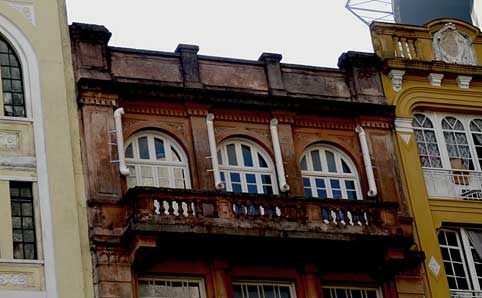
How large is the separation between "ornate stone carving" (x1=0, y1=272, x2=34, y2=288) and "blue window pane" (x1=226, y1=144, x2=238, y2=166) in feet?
23.7

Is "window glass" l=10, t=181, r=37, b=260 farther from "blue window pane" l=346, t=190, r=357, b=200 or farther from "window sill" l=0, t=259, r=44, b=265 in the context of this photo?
"blue window pane" l=346, t=190, r=357, b=200

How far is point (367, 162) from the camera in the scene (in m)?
38.1

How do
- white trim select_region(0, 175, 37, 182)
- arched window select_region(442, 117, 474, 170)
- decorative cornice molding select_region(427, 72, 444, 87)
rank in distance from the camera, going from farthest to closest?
decorative cornice molding select_region(427, 72, 444, 87) < arched window select_region(442, 117, 474, 170) < white trim select_region(0, 175, 37, 182)

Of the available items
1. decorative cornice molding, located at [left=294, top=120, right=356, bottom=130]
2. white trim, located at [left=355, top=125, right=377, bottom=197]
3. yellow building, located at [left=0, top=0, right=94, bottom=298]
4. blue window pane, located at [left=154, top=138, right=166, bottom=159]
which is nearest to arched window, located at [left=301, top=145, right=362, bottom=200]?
white trim, located at [left=355, top=125, right=377, bottom=197]

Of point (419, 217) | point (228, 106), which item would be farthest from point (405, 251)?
point (228, 106)

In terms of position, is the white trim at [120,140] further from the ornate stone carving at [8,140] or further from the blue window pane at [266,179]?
the blue window pane at [266,179]

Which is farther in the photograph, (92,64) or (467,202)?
(467,202)

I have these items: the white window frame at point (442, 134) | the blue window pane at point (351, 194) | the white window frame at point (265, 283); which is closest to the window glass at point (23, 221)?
the white window frame at point (265, 283)

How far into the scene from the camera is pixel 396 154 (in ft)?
128

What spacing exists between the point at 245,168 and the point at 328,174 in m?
2.47

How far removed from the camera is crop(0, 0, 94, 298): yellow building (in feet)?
107

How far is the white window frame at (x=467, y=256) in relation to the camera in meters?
37.8

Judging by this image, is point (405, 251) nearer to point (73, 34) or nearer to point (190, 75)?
point (190, 75)

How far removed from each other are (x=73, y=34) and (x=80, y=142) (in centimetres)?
317
